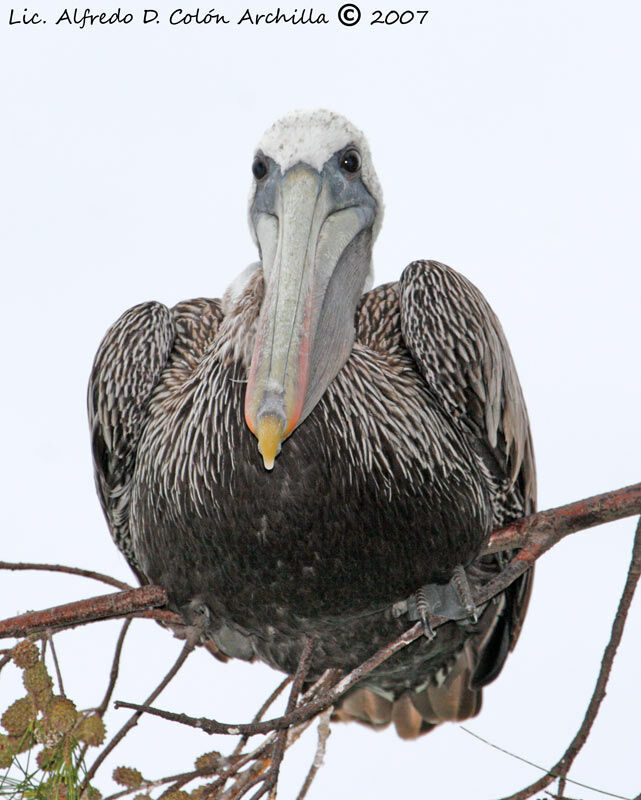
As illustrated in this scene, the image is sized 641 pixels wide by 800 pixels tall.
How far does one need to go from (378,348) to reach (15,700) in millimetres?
1933

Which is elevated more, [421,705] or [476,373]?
[476,373]

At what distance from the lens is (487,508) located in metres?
3.78

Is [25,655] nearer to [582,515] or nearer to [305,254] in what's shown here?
[305,254]

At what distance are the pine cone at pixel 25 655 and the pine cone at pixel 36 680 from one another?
0.08 m

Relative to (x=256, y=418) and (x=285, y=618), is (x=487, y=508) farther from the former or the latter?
(x=256, y=418)

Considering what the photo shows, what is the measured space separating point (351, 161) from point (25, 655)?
188cm

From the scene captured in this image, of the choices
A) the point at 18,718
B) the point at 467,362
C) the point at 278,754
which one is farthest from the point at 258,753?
the point at 467,362

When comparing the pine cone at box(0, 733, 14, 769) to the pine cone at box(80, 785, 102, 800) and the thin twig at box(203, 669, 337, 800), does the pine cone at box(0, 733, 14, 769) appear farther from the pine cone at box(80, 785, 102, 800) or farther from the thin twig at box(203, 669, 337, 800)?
the thin twig at box(203, 669, 337, 800)

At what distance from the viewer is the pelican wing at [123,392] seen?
4.02m

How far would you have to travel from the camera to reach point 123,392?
4020mm

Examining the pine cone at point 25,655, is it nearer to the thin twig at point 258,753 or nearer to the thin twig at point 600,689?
the thin twig at point 258,753

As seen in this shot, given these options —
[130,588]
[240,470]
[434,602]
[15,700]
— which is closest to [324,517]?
[240,470]

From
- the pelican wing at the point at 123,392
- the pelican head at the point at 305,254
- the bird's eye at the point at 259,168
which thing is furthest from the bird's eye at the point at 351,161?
the pelican wing at the point at 123,392

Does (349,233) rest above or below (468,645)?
above
